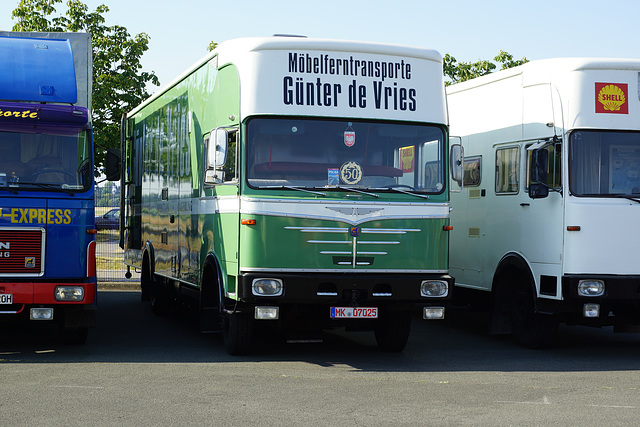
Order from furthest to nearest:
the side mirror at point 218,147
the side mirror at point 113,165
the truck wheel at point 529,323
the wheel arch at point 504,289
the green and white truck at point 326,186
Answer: the wheel arch at point 504,289 < the truck wheel at point 529,323 < the side mirror at point 113,165 < the side mirror at point 218,147 < the green and white truck at point 326,186

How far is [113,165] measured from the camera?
11.9m

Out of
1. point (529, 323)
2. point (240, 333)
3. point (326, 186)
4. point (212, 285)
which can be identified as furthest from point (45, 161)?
point (529, 323)

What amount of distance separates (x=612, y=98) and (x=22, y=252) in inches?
288

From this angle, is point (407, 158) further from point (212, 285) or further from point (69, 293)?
point (69, 293)

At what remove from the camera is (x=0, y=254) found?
34.8 ft

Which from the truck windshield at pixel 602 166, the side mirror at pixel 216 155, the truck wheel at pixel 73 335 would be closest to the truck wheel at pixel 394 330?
the truck windshield at pixel 602 166

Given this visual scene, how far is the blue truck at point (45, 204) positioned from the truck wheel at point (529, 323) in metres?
5.57

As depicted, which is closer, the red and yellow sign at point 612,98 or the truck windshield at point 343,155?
the truck windshield at point 343,155

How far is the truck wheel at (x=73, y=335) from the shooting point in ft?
38.2

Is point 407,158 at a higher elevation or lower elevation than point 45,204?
higher

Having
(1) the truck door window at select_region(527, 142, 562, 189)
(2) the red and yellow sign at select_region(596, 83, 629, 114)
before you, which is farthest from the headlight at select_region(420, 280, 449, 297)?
(2) the red and yellow sign at select_region(596, 83, 629, 114)

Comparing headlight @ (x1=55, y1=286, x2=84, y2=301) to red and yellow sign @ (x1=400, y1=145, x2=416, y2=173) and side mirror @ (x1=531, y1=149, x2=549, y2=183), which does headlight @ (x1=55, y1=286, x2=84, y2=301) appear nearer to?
red and yellow sign @ (x1=400, y1=145, x2=416, y2=173)

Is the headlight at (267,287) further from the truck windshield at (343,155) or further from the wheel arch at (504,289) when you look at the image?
the wheel arch at (504,289)

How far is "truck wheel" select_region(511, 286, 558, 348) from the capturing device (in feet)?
39.9
